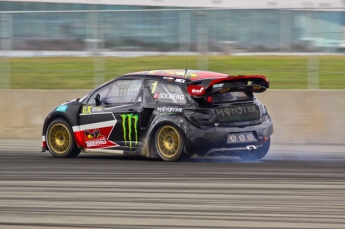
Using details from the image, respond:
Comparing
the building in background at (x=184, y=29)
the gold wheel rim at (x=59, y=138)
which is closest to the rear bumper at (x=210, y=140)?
the gold wheel rim at (x=59, y=138)

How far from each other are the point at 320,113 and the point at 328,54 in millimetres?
1149

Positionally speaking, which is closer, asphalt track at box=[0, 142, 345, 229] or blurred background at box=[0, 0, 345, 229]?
asphalt track at box=[0, 142, 345, 229]

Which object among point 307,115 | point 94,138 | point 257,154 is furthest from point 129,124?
point 307,115

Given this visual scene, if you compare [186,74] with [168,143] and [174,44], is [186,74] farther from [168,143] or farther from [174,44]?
[174,44]

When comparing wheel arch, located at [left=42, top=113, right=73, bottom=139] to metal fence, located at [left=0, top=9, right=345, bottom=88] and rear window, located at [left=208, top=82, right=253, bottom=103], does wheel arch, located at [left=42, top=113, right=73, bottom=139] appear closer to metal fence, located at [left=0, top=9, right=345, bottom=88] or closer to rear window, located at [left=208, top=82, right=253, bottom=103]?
rear window, located at [left=208, top=82, right=253, bottom=103]

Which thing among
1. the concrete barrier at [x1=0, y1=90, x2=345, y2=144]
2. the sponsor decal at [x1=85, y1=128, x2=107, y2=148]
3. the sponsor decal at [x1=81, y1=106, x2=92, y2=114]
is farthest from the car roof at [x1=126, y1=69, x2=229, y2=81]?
the concrete barrier at [x1=0, y1=90, x2=345, y2=144]

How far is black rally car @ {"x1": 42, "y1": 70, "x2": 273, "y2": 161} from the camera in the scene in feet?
42.3

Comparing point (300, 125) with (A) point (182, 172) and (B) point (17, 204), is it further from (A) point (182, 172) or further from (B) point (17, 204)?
(B) point (17, 204)

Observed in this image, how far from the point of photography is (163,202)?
9.12 m

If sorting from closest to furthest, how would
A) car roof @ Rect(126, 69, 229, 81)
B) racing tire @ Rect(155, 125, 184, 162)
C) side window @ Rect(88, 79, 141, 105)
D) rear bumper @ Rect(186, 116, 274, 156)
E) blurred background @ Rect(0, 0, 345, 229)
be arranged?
blurred background @ Rect(0, 0, 345, 229)
rear bumper @ Rect(186, 116, 274, 156)
racing tire @ Rect(155, 125, 184, 162)
car roof @ Rect(126, 69, 229, 81)
side window @ Rect(88, 79, 141, 105)

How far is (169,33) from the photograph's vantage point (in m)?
18.1

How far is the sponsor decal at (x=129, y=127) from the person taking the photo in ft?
44.4

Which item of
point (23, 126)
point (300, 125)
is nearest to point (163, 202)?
point (300, 125)

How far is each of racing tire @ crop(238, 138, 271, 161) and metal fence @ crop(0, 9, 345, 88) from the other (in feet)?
13.1
